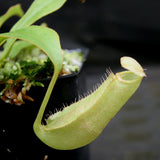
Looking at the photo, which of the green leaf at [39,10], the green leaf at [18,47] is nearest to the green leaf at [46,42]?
the green leaf at [39,10]

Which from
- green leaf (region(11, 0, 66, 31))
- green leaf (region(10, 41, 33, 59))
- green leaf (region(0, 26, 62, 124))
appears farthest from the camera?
green leaf (region(10, 41, 33, 59))

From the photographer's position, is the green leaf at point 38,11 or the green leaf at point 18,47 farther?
the green leaf at point 18,47

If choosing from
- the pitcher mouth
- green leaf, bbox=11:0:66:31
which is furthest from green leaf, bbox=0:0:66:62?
the pitcher mouth

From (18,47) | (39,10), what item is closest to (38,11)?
(39,10)

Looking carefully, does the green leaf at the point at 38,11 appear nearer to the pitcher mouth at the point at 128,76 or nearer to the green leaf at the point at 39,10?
the green leaf at the point at 39,10

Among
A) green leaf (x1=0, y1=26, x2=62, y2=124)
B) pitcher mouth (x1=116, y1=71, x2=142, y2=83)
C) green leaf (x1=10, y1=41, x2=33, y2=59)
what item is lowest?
pitcher mouth (x1=116, y1=71, x2=142, y2=83)

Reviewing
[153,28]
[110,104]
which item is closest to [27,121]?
[110,104]

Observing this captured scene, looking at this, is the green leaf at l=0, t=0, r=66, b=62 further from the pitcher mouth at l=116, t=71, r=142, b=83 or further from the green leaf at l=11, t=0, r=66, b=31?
the pitcher mouth at l=116, t=71, r=142, b=83

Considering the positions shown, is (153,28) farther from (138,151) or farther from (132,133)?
(138,151)

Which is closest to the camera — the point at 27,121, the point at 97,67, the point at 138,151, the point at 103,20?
the point at 27,121
